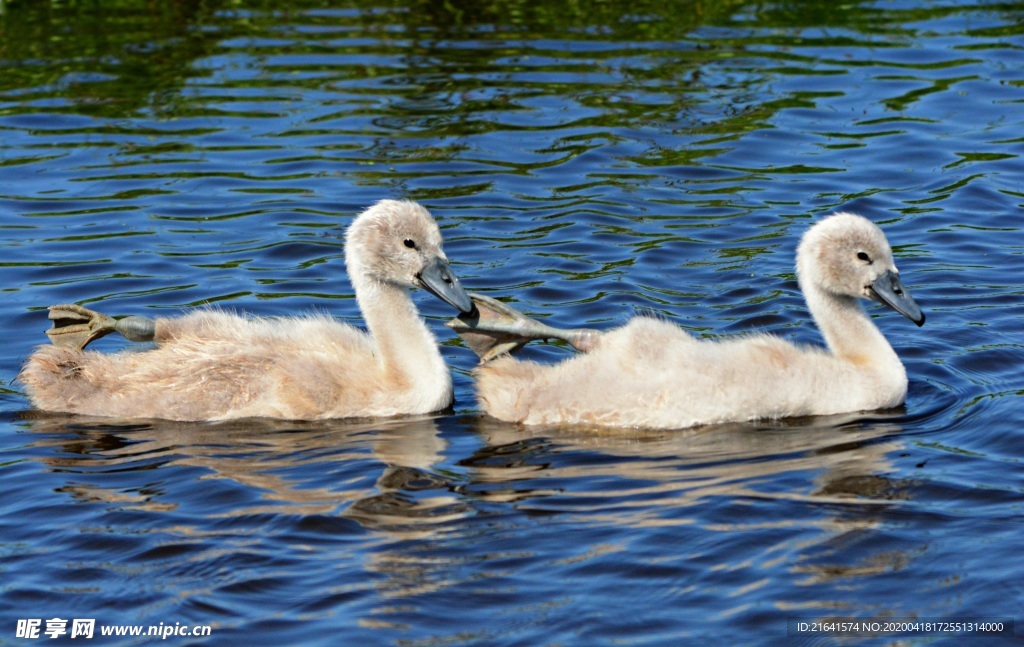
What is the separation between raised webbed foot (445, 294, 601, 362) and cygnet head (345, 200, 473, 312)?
16 centimetres

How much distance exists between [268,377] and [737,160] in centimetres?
563

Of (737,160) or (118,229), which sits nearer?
(118,229)

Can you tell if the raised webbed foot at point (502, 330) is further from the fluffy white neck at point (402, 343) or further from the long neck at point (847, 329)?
the long neck at point (847, 329)

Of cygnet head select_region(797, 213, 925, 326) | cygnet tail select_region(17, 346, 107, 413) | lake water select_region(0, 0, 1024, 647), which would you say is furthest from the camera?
cygnet head select_region(797, 213, 925, 326)

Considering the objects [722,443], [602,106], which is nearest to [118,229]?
[602,106]

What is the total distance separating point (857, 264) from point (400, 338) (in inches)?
102

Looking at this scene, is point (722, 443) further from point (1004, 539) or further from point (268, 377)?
point (268, 377)

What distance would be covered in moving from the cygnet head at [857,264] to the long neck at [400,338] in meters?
2.19

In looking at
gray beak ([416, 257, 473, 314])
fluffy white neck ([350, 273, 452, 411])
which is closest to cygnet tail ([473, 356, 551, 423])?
fluffy white neck ([350, 273, 452, 411])

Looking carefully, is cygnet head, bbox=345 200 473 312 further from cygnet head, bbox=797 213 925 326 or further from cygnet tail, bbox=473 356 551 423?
cygnet head, bbox=797 213 925 326

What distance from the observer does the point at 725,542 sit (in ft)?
23.0

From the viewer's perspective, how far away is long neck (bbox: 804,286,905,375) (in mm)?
8930

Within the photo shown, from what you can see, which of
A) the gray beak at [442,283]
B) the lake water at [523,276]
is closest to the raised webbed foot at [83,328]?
the lake water at [523,276]

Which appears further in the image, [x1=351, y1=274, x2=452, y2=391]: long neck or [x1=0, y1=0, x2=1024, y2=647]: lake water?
[x1=351, y1=274, x2=452, y2=391]: long neck
